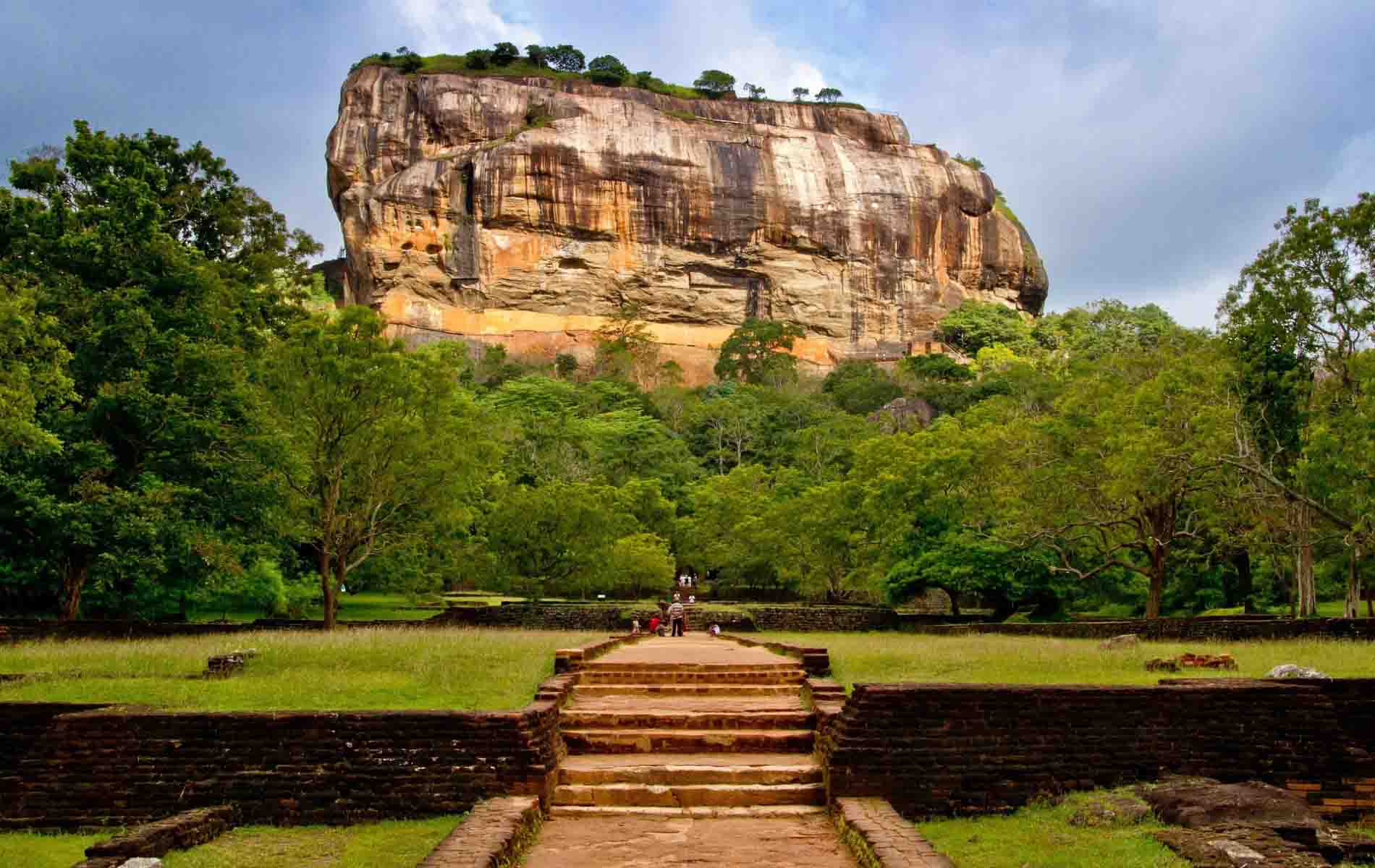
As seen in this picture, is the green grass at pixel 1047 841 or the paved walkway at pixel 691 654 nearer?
the green grass at pixel 1047 841

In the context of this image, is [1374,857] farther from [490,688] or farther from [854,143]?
[854,143]

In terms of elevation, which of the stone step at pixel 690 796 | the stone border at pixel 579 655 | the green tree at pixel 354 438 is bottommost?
the stone step at pixel 690 796

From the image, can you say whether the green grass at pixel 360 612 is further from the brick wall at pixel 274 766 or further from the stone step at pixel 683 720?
the brick wall at pixel 274 766

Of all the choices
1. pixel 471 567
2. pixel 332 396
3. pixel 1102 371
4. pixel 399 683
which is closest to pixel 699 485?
pixel 471 567

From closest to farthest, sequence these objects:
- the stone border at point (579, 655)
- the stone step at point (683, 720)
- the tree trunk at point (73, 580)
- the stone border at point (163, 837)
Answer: the stone border at point (163, 837)
the stone step at point (683, 720)
the stone border at point (579, 655)
the tree trunk at point (73, 580)

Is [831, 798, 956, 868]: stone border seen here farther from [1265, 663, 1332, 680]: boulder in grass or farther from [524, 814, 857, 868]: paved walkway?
[1265, 663, 1332, 680]: boulder in grass

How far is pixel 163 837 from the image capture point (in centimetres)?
693

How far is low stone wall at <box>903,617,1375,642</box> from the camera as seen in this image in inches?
622

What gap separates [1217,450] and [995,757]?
16.0 metres

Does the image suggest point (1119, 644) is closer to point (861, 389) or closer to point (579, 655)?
point (579, 655)

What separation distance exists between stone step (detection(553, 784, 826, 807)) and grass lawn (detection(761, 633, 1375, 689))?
141cm

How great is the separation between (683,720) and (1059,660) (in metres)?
4.58

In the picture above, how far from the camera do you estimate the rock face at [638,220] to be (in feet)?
252

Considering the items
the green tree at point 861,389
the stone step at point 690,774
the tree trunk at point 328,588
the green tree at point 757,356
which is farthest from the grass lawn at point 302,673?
the green tree at point 757,356
